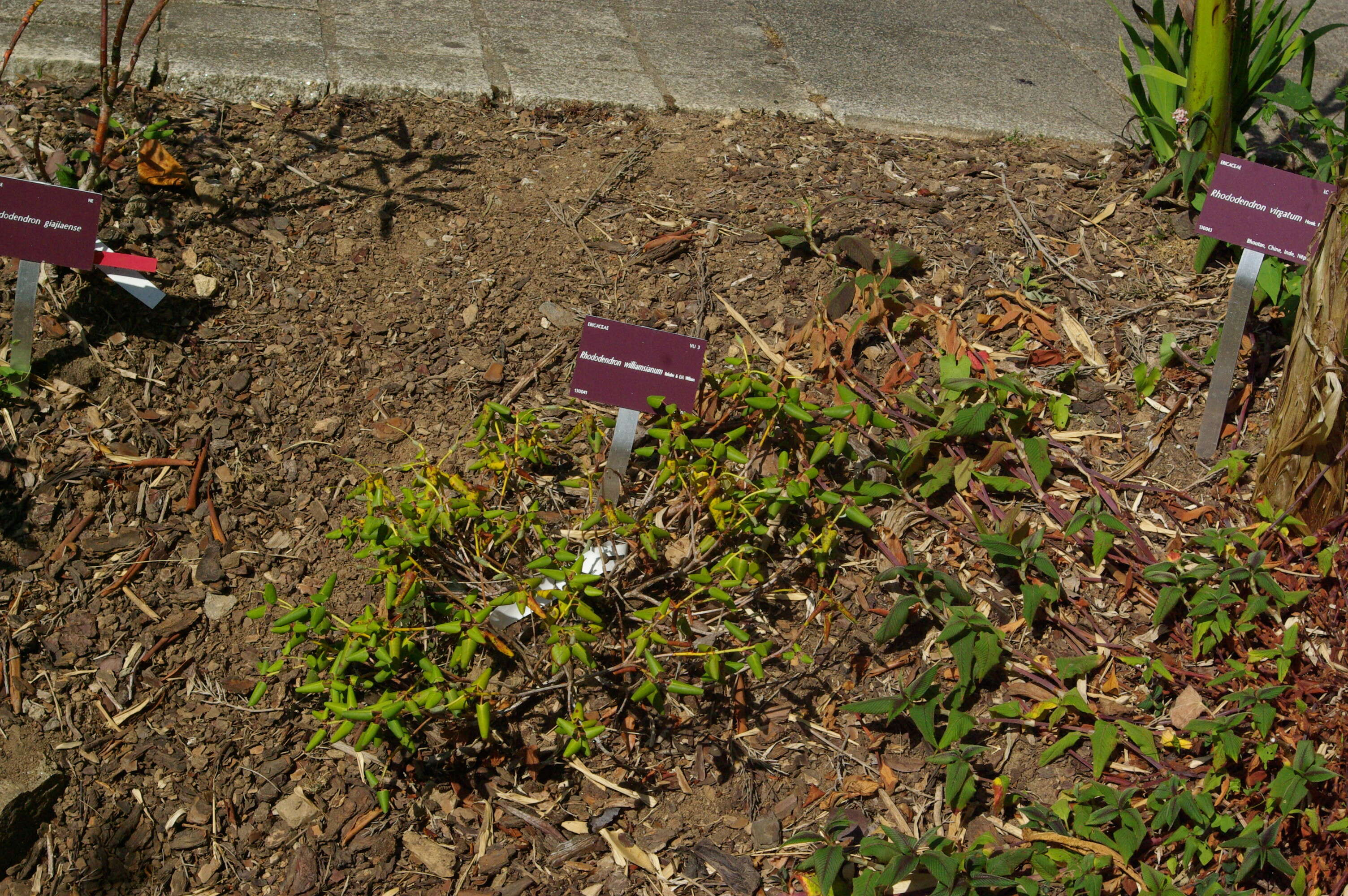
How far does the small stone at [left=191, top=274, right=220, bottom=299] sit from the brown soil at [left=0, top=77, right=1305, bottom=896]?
0.02m

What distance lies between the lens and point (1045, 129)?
3875 millimetres

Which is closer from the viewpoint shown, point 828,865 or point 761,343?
point 828,865

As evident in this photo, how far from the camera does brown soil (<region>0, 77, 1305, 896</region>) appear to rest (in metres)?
2.20

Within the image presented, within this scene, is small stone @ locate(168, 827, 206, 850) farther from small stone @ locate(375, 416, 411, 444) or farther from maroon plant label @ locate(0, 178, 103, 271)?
maroon plant label @ locate(0, 178, 103, 271)

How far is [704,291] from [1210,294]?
1.48 m

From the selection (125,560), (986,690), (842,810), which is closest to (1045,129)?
(986,690)

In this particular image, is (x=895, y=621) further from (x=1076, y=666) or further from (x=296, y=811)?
(x=296, y=811)

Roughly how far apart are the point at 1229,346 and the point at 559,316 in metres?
1.77

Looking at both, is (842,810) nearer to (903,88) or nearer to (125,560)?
(125,560)

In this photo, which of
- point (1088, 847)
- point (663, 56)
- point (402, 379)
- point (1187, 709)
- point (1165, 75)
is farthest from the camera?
point (663, 56)

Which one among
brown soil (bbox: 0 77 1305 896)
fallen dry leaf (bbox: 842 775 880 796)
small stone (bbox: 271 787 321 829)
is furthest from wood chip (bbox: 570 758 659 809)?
small stone (bbox: 271 787 321 829)

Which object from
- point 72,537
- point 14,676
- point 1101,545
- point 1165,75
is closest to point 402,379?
point 72,537

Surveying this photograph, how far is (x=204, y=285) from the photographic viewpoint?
9.80 ft

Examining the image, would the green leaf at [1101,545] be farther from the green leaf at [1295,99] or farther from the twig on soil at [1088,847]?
the green leaf at [1295,99]
